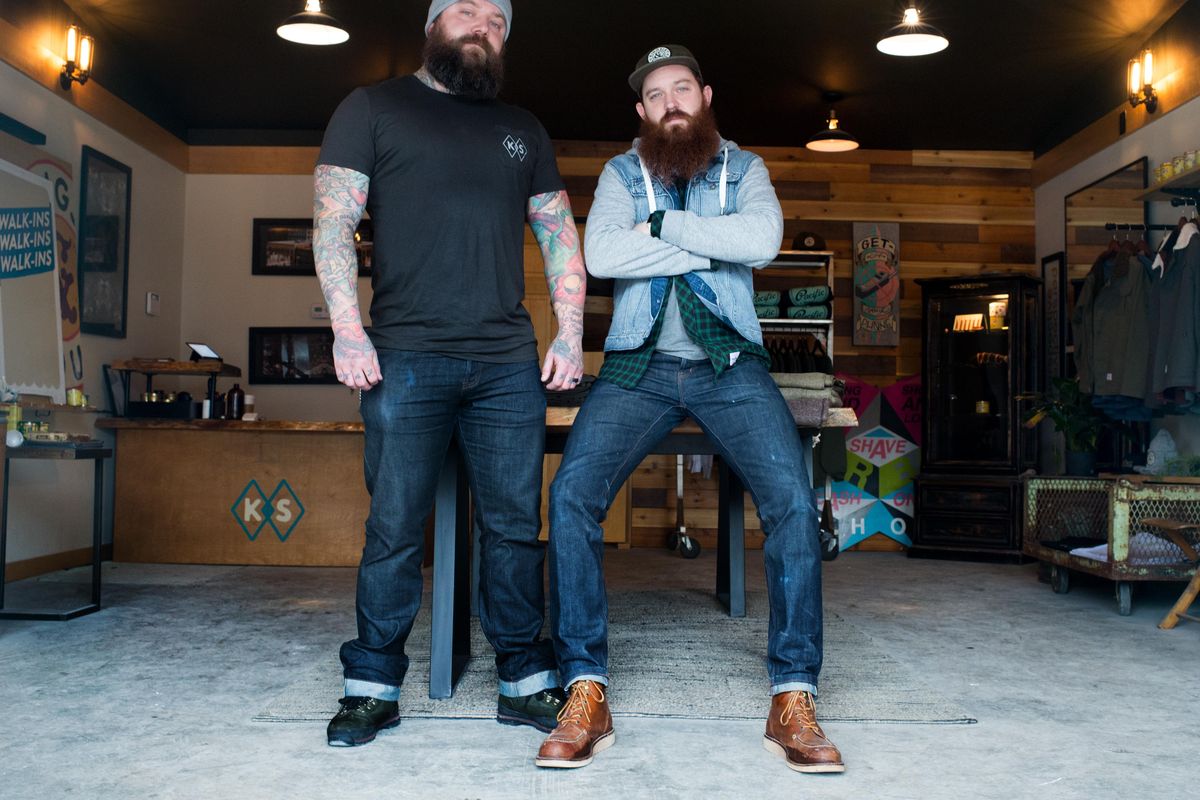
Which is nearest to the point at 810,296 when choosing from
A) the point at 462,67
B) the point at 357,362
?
the point at 462,67

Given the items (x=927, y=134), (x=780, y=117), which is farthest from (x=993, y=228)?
(x=780, y=117)

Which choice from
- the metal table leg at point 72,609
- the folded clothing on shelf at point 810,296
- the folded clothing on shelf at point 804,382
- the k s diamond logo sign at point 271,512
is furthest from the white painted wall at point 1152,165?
the metal table leg at point 72,609

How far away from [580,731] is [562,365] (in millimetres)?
877

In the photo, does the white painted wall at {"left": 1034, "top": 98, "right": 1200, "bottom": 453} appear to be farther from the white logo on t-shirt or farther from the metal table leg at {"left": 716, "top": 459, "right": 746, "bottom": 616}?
the white logo on t-shirt

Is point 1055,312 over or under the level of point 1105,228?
under

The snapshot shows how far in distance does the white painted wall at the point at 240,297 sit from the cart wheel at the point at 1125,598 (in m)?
4.71

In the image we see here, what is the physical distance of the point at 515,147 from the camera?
2.60 meters

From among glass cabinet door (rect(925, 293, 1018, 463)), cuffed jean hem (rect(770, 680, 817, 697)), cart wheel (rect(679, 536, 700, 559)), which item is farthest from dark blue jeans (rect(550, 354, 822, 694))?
glass cabinet door (rect(925, 293, 1018, 463))

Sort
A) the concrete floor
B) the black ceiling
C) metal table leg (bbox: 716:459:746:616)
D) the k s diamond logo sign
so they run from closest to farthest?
the concrete floor, metal table leg (bbox: 716:459:746:616), the black ceiling, the k s diamond logo sign

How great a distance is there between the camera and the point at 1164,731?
8.50ft

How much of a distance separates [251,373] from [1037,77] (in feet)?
17.7

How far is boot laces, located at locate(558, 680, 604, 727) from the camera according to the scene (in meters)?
2.31

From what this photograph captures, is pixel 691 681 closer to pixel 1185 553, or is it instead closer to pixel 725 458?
pixel 725 458

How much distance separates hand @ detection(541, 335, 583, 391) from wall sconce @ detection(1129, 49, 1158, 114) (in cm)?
457
